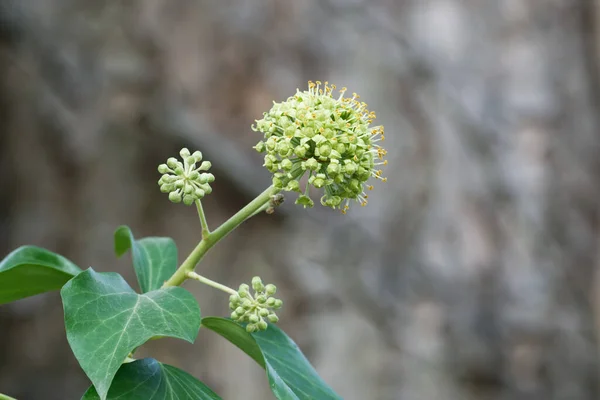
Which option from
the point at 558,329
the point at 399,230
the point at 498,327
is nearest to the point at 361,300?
the point at 399,230

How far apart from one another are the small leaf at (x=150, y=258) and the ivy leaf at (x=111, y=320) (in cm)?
21

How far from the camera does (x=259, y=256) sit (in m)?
3.74

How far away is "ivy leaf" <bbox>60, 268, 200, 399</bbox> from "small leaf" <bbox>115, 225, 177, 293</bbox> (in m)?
0.21

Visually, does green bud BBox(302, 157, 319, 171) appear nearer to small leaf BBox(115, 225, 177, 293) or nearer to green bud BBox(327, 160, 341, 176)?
green bud BBox(327, 160, 341, 176)

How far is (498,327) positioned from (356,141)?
3.15 m

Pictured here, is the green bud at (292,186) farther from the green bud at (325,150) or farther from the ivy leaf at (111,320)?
the ivy leaf at (111,320)

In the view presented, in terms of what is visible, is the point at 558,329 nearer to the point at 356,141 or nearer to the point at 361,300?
the point at 361,300

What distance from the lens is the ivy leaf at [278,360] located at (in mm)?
995

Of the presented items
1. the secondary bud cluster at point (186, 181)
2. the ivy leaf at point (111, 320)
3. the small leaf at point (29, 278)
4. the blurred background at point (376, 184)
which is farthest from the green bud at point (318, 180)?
the blurred background at point (376, 184)

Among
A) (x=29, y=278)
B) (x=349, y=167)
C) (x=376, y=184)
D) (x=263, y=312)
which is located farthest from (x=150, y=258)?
(x=376, y=184)

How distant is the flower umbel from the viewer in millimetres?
1065

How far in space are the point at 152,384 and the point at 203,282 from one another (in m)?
0.18

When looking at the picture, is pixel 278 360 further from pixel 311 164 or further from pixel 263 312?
pixel 311 164

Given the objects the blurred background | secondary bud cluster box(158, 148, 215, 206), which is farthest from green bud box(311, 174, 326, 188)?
the blurred background
